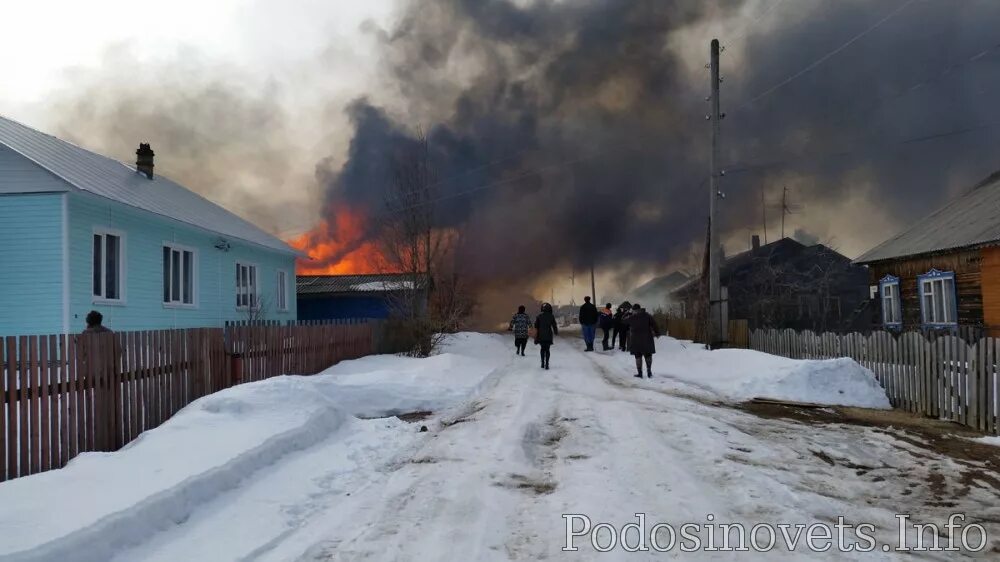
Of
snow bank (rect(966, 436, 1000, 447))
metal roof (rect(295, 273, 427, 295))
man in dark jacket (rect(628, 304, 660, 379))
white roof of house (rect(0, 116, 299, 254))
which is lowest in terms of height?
snow bank (rect(966, 436, 1000, 447))

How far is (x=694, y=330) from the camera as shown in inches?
951

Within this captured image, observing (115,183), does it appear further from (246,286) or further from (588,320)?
(588,320)

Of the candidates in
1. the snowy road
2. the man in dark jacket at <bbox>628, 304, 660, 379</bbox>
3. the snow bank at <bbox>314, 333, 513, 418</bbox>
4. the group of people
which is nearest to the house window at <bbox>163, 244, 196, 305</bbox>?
the snow bank at <bbox>314, 333, 513, 418</bbox>

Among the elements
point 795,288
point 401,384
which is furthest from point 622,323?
point 795,288

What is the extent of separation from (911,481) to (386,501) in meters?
4.63

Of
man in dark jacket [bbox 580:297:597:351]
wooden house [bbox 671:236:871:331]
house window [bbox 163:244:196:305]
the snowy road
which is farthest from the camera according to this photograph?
wooden house [bbox 671:236:871:331]

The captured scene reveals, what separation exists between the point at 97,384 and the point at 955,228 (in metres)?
22.5

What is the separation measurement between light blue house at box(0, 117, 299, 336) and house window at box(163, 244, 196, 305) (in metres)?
0.03

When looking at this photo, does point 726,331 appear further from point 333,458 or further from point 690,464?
point 333,458

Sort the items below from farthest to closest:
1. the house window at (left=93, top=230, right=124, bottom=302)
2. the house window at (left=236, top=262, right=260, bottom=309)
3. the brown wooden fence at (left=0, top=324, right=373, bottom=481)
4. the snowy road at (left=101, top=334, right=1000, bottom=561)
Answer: the house window at (left=236, top=262, right=260, bottom=309)
the house window at (left=93, top=230, right=124, bottom=302)
the brown wooden fence at (left=0, top=324, right=373, bottom=481)
the snowy road at (left=101, top=334, right=1000, bottom=561)

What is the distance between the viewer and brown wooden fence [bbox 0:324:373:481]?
578cm

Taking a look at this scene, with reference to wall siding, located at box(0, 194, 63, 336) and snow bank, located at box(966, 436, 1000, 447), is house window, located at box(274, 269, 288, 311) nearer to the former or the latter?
wall siding, located at box(0, 194, 63, 336)

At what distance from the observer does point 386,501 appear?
205 inches

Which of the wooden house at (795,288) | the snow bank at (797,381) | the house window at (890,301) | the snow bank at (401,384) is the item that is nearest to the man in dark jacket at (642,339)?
the snow bank at (797,381)
